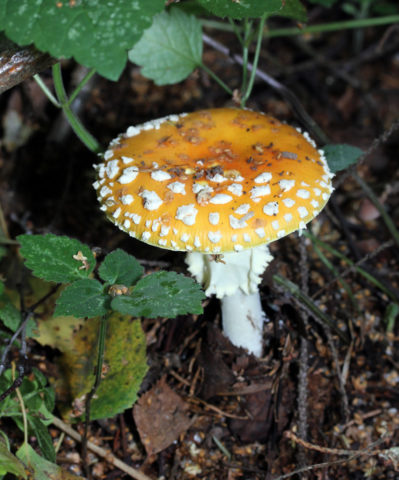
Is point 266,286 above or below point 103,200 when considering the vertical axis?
below

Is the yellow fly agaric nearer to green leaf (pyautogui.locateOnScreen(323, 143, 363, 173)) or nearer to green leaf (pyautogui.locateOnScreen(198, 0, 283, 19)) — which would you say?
green leaf (pyautogui.locateOnScreen(323, 143, 363, 173))

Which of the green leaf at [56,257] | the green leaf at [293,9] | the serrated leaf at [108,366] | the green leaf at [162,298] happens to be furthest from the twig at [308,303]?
the green leaf at [293,9]

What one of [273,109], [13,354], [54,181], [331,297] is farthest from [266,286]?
[273,109]

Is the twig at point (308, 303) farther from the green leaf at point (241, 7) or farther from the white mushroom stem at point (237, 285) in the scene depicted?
the green leaf at point (241, 7)

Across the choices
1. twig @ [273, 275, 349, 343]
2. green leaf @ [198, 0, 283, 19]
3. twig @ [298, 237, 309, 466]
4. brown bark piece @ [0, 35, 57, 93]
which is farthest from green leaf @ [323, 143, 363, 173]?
brown bark piece @ [0, 35, 57, 93]

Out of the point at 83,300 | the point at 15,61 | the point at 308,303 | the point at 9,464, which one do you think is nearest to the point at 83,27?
the point at 15,61

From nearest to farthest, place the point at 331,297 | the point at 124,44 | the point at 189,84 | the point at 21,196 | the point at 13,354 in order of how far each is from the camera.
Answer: the point at 124,44, the point at 13,354, the point at 331,297, the point at 21,196, the point at 189,84

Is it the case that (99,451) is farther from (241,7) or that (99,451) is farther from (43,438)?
(241,7)

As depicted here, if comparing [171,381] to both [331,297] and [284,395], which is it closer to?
[284,395]
